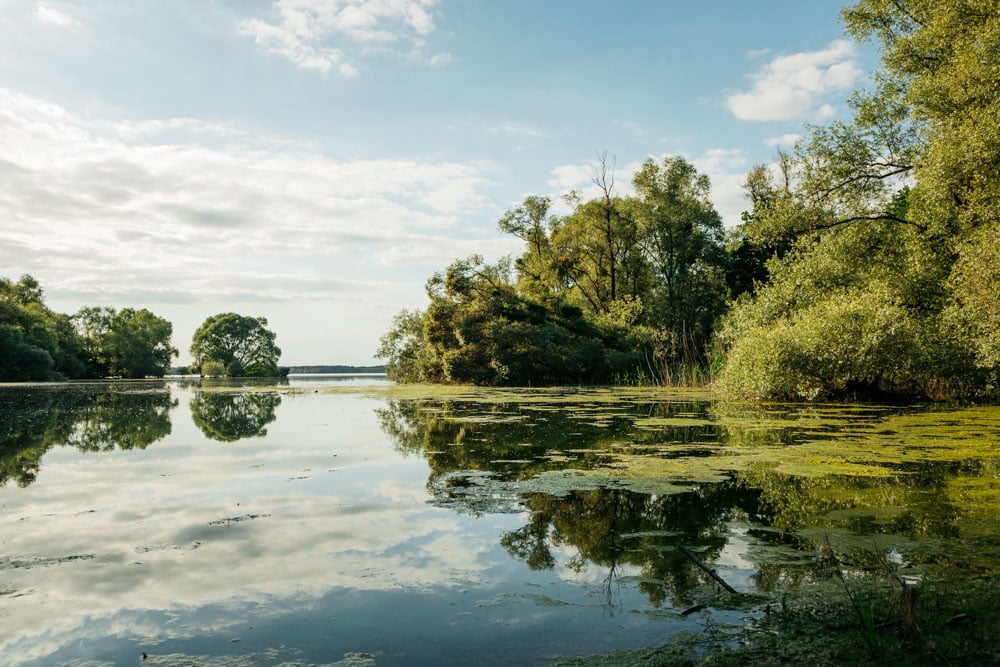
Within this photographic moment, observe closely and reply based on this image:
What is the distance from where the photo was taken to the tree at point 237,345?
70.2 metres

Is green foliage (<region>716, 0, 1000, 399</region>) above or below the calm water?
above

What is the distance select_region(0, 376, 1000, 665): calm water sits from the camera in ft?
9.01

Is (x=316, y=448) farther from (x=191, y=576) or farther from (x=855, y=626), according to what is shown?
(x=855, y=626)

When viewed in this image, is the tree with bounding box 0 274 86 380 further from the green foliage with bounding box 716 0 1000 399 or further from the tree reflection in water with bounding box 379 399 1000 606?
the green foliage with bounding box 716 0 1000 399

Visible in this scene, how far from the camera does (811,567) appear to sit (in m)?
3.48

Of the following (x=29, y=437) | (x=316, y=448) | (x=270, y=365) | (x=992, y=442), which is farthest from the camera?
(x=270, y=365)

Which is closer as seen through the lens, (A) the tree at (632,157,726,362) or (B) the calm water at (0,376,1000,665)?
(B) the calm water at (0,376,1000,665)

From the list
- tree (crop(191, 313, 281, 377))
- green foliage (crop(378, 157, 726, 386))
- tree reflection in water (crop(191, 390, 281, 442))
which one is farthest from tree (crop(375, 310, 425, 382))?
tree (crop(191, 313, 281, 377))

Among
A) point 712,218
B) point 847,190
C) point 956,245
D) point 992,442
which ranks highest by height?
point 712,218

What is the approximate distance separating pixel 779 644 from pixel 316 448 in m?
7.63

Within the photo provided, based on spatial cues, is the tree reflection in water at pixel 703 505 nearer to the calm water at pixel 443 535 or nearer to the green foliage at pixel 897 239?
the calm water at pixel 443 535

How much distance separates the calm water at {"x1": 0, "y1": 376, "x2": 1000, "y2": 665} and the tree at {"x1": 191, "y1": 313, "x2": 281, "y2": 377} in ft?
216

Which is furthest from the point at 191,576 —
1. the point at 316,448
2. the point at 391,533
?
the point at 316,448

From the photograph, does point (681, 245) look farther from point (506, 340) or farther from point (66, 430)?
point (66, 430)
